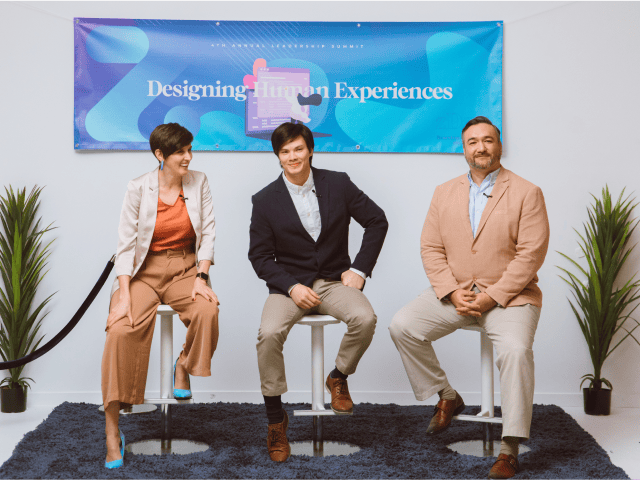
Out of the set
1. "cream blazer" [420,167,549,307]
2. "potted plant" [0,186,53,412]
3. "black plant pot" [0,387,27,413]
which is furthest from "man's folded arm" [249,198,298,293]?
"black plant pot" [0,387,27,413]

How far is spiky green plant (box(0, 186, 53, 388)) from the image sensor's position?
361 cm

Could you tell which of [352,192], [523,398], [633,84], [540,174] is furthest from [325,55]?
[523,398]

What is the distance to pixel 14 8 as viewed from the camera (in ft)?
12.5

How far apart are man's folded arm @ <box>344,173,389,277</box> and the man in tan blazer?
23 cm

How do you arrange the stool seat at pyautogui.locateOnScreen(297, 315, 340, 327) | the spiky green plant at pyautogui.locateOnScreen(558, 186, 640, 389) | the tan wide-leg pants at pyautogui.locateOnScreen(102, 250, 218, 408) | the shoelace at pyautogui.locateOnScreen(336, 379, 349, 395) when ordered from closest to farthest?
the tan wide-leg pants at pyautogui.locateOnScreen(102, 250, 218, 408)
the stool seat at pyautogui.locateOnScreen(297, 315, 340, 327)
the shoelace at pyautogui.locateOnScreen(336, 379, 349, 395)
the spiky green plant at pyautogui.locateOnScreen(558, 186, 640, 389)

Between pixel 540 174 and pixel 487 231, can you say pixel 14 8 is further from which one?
pixel 540 174

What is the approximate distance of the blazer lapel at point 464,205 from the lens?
291 centimetres

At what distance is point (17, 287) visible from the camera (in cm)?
360

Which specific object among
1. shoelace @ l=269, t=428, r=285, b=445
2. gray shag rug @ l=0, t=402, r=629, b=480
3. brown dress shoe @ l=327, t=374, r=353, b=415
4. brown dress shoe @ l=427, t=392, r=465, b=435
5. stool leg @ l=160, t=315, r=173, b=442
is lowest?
gray shag rug @ l=0, t=402, r=629, b=480

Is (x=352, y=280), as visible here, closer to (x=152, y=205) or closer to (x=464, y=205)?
(x=464, y=205)

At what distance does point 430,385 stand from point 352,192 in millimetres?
991

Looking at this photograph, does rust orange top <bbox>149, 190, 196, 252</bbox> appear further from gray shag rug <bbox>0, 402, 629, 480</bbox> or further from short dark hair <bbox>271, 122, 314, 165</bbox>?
gray shag rug <bbox>0, 402, 629, 480</bbox>

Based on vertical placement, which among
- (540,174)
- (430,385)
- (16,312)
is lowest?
(430,385)

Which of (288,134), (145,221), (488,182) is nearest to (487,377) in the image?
(488,182)
